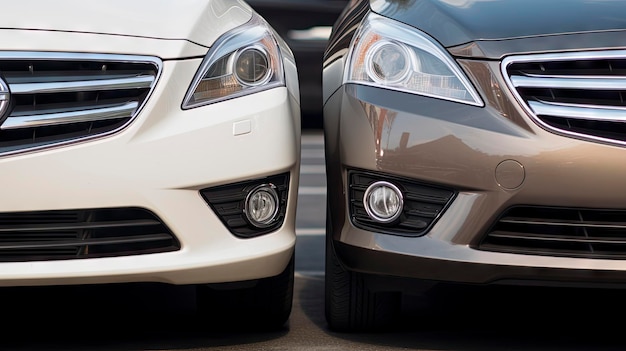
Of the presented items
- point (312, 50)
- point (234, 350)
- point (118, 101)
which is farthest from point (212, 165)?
point (312, 50)

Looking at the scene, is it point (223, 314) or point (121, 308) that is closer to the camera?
point (223, 314)

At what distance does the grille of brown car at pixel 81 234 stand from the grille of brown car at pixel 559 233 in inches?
39.1

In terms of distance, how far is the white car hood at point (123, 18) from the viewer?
13.7ft

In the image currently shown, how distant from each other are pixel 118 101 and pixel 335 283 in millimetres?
993

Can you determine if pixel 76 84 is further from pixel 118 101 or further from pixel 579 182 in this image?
pixel 579 182

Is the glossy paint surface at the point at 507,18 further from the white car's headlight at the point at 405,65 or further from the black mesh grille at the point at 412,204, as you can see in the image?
the black mesh grille at the point at 412,204

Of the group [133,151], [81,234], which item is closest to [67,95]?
[133,151]

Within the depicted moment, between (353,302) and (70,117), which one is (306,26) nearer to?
(353,302)

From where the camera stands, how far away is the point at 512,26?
14.1 ft

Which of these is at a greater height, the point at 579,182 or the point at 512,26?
the point at 512,26

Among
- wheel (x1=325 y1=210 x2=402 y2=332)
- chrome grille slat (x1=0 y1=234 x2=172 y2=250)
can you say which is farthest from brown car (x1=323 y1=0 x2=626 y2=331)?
chrome grille slat (x1=0 y1=234 x2=172 y2=250)

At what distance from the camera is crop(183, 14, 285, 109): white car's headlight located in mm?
4242

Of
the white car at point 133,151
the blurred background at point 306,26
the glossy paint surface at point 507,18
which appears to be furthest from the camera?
the blurred background at point 306,26

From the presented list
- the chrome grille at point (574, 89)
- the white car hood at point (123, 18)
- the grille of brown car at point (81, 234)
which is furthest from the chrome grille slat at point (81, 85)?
the chrome grille at point (574, 89)
